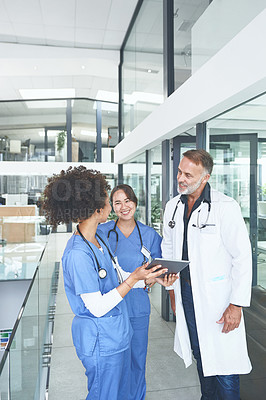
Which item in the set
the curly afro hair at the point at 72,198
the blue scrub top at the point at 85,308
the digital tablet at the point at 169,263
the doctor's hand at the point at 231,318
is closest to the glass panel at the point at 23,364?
the blue scrub top at the point at 85,308

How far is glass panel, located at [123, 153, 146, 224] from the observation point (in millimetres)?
5316

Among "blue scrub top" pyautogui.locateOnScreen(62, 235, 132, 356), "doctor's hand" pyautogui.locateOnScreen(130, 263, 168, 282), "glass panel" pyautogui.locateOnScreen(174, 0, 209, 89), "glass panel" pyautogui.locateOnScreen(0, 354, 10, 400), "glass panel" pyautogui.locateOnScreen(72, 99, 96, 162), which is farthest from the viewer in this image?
"glass panel" pyautogui.locateOnScreen(72, 99, 96, 162)

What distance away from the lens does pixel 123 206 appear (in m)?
2.48

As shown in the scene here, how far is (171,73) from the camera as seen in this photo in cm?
364

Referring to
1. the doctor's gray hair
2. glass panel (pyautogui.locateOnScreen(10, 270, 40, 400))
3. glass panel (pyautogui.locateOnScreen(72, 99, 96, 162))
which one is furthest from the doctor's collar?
glass panel (pyautogui.locateOnScreen(72, 99, 96, 162))

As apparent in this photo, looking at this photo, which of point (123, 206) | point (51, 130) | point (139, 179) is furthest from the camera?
point (51, 130)

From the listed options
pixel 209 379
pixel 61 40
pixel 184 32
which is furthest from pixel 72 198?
pixel 61 40

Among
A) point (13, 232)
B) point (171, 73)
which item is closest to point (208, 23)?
point (171, 73)

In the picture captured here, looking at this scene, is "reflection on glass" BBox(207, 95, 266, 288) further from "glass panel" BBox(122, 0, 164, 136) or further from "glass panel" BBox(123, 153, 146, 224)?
"glass panel" BBox(123, 153, 146, 224)

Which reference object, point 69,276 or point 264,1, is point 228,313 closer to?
point 69,276

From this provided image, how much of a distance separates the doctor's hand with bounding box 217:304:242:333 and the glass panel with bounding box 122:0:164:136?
2667 millimetres

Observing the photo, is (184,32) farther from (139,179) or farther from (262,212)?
(139,179)

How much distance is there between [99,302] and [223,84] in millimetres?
1534

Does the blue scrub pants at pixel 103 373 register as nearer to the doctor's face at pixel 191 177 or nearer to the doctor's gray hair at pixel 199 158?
the doctor's face at pixel 191 177
